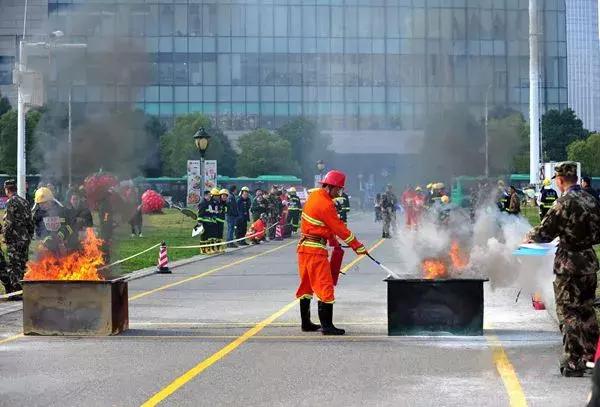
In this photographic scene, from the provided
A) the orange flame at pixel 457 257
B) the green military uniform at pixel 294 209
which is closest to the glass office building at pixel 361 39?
the green military uniform at pixel 294 209

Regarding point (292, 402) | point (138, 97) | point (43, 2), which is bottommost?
point (292, 402)

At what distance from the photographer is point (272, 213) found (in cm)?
4444

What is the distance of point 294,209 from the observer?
1906 inches

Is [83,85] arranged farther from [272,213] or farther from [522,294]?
[272,213]

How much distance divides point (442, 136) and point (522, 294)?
3774 cm

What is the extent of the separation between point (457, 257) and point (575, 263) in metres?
4.34

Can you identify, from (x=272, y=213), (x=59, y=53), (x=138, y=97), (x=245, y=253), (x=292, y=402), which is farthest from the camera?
(x=272, y=213)

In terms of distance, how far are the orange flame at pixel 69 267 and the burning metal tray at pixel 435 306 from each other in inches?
146

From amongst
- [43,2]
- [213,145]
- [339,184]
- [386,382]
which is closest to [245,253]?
[43,2]

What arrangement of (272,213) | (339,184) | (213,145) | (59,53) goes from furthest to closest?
(213,145), (272,213), (59,53), (339,184)

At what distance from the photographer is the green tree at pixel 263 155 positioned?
348 ft

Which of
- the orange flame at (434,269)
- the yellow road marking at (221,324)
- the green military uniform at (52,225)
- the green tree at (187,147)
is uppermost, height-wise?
the green tree at (187,147)

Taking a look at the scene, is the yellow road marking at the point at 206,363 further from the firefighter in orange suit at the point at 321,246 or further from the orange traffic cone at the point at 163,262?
the orange traffic cone at the point at 163,262

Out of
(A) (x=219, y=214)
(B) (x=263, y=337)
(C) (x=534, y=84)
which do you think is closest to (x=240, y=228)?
(A) (x=219, y=214)
